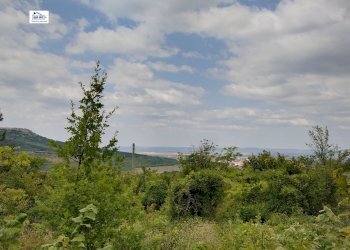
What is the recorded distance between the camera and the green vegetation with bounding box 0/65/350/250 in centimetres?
371

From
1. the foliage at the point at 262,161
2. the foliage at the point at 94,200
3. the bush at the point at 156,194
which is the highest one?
the foliage at the point at 262,161

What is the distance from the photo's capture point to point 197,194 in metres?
19.9

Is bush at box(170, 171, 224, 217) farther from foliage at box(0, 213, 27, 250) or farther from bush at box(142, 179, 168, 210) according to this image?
foliage at box(0, 213, 27, 250)

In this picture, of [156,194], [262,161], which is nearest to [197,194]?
[156,194]

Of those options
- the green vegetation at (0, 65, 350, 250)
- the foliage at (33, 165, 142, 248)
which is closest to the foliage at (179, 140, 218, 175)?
the green vegetation at (0, 65, 350, 250)

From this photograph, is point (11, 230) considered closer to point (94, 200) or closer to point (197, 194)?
point (94, 200)

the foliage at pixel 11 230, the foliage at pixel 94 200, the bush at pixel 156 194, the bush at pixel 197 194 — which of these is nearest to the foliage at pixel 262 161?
the bush at pixel 197 194

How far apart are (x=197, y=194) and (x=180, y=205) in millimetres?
1053

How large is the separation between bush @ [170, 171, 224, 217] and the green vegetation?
5 cm

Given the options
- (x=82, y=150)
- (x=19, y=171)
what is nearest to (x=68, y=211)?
(x=82, y=150)

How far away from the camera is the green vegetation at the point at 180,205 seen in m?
3.71

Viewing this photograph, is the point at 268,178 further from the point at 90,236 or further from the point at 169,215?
the point at 90,236

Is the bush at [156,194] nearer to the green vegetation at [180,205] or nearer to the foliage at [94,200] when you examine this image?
the green vegetation at [180,205]

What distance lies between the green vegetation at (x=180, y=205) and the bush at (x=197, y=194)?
5 cm
